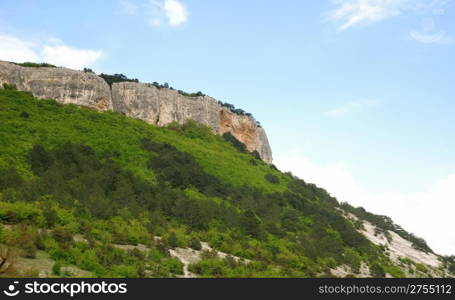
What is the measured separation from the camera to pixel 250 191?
43438mm

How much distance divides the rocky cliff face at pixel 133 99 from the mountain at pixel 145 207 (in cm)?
19

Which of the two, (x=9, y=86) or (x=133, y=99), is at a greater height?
(x=133, y=99)

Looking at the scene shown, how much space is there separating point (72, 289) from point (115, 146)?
3327 centimetres

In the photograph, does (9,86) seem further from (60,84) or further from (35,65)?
(35,65)

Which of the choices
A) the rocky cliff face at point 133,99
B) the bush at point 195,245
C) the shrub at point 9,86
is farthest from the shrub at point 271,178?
the shrub at point 9,86

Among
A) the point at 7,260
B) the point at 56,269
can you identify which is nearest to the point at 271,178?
the point at 56,269

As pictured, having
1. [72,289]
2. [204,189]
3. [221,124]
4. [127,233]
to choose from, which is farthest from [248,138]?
[72,289]

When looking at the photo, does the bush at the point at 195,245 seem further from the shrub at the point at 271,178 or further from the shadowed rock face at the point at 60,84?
the shadowed rock face at the point at 60,84

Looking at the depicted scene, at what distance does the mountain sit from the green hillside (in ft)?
0.33

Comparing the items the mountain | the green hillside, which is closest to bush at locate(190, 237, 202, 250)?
the green hillside

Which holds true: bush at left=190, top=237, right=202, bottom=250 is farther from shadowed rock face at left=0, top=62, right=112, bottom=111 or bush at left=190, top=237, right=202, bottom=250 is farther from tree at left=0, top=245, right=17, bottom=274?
shadowed rock face at left=0, top=62, right=112, bottom=111

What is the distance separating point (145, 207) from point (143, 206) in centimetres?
14

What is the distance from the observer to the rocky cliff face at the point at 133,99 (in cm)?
5522

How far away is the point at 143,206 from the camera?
29.8m
